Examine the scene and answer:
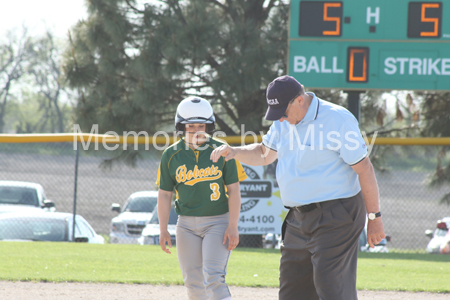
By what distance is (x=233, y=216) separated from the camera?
382cm

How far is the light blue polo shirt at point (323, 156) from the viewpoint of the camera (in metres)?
3.22

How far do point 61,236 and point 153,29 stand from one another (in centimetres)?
443

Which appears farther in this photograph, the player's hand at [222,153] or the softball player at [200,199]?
the softball player at [200,199]

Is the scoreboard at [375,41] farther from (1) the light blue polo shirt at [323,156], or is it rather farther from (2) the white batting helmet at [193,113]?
(1) the light blue polo shirt at [323,156]

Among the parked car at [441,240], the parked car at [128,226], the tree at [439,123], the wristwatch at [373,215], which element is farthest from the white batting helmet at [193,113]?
the parked car at [128,226]

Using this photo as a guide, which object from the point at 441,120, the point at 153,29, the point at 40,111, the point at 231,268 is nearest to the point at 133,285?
the point at 231,268

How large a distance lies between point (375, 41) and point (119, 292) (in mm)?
5752

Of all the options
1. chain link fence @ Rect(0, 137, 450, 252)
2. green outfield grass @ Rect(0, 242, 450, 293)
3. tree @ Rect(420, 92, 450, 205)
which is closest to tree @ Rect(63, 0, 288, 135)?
chain link fence @ Rect(0, 137, 450, 252)

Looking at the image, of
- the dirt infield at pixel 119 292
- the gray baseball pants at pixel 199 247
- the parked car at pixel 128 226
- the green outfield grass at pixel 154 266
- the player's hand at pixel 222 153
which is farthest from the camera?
the parked car at pixel 128 226

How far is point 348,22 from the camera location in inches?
340

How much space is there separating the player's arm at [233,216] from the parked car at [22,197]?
10287 mm

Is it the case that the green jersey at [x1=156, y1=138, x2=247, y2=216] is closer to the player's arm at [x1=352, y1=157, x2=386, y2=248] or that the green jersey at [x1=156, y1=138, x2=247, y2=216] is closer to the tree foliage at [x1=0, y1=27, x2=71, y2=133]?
the player's arm at [x1=352, y1=157, x2=386, y2=248]

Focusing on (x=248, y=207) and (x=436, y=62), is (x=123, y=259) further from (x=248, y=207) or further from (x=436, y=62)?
(x=436, y=62)

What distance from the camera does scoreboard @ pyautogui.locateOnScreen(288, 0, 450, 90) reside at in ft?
28.1
